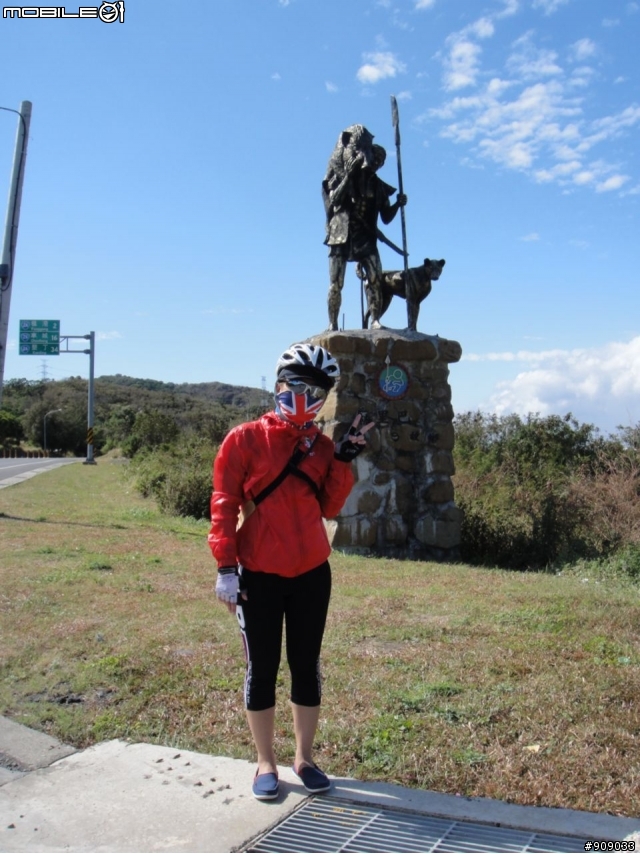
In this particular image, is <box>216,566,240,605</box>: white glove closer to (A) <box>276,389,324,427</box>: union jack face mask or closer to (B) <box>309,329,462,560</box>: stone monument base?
(A) <box>276,389,324,427</box>: union jack face mask

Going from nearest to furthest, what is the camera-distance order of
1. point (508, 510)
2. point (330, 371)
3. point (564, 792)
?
point (564, 792), point (330, 371), point (508, 510)

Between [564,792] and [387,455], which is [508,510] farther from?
[564,792]

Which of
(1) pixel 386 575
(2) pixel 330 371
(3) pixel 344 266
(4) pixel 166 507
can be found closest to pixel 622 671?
(2) pixel 330 371

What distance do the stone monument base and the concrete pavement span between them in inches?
224

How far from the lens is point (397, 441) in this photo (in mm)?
9492

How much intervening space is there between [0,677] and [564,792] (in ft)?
10.5

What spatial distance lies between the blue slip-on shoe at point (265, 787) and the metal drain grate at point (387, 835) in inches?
5.2

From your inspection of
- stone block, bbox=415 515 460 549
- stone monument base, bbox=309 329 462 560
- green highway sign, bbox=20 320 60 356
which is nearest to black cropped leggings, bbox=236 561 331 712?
stone monument base, bbox=309 329 462 560

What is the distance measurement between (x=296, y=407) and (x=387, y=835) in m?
1.62

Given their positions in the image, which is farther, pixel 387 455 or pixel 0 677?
pixel 387 455

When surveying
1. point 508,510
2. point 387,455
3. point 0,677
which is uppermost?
point 387,455

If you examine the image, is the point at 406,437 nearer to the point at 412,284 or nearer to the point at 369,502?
the point at 369,502

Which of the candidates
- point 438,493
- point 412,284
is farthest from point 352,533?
point 412,284

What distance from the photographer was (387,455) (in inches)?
372
